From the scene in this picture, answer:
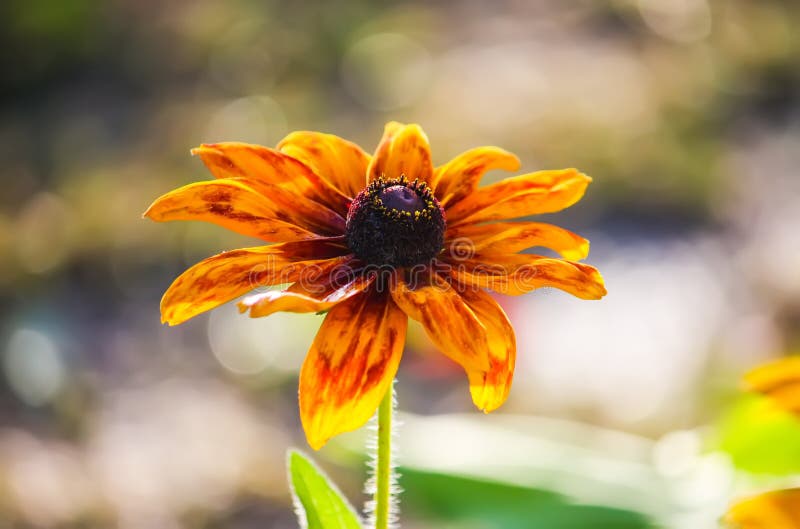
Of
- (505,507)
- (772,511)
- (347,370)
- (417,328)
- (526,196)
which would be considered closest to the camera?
(347,370)

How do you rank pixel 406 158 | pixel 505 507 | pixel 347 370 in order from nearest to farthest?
pixel 347 370 < pixel 406 158 < pixel 505 507

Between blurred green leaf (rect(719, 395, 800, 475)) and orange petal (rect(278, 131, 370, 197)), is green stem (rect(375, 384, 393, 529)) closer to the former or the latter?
orange petal (rect(278, 131, 370, 197))

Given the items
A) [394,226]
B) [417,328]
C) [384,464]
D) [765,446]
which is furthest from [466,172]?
[417,328]

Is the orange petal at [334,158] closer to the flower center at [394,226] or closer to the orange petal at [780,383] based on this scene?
the flower center at [394,226]

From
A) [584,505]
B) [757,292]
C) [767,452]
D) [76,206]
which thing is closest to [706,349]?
[757,292]

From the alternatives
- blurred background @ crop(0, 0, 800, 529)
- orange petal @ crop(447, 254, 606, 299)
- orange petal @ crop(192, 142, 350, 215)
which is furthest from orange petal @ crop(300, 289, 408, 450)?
blurred background @ crop(0, 0, 800, 529)

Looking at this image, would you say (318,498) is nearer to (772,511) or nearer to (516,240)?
(516,240)

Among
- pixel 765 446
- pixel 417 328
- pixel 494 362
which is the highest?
pixel 417 328
